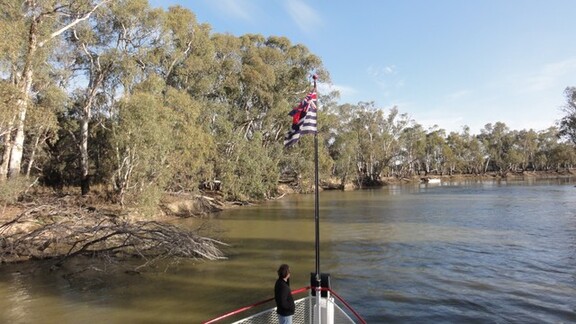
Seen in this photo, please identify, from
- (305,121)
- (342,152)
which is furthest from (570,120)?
(305,121)

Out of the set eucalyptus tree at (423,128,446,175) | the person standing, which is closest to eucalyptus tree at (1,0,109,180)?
the person standing

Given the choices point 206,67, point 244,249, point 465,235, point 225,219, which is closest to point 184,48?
point 206,67

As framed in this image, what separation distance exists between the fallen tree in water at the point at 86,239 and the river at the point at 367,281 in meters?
0.68

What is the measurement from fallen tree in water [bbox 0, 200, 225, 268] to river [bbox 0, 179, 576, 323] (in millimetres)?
685

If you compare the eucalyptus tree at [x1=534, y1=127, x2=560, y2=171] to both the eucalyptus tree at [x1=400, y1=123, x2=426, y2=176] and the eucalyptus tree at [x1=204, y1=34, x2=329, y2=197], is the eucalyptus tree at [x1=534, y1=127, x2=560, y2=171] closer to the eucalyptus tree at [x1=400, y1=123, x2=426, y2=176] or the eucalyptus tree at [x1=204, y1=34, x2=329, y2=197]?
the eucalyptus tree at [x1=400, y1=123, x2=426, y2=176]

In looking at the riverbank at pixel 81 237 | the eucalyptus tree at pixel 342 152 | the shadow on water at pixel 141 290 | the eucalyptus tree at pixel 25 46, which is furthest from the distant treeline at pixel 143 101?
the eucalyptus tree at pixel 342 152

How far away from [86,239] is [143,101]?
42.5 ft

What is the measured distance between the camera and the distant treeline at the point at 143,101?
70.9ft

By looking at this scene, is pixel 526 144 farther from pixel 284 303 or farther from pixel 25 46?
pixel 284 303

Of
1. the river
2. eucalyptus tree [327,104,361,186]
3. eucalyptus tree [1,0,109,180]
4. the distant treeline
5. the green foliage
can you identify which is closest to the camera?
the river

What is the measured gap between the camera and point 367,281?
13.2 m

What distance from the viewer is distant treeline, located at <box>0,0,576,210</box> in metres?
21.6

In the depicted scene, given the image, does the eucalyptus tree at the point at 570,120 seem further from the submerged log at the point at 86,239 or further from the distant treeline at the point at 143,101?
the submerged log at the point at 86,239

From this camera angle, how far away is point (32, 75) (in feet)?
72.4
